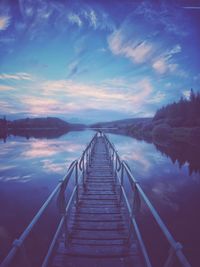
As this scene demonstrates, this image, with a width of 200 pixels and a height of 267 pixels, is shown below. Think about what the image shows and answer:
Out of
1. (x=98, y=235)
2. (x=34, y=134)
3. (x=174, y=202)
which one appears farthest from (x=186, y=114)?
(x=34, y=134)

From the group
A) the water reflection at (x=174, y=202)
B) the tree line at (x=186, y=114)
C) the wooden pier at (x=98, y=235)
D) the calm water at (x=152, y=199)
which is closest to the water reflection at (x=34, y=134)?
the tree line at (x=186, y=114)

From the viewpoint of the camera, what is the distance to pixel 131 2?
6164mm

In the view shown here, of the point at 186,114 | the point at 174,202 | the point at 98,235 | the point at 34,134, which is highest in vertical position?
the point at 186,114

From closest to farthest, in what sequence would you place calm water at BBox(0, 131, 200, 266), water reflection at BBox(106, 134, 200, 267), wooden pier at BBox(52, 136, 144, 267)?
1. wooden pier at BBox(52, 136, 144, 267)
2. water reflection at BBox(106, 134, 200, 267)
3. calm water at BBox(0, 131, 200, 266)

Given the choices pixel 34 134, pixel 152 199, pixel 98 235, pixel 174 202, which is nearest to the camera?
pixel 98 235

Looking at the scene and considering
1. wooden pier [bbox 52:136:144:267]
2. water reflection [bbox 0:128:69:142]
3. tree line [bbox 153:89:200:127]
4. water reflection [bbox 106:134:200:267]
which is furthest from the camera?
water reflection [bbox 0:128:69:142]

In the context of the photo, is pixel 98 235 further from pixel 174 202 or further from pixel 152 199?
pixel 174 202

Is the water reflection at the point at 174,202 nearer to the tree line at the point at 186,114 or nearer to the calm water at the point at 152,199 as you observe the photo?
the calm water at the point at 152,199

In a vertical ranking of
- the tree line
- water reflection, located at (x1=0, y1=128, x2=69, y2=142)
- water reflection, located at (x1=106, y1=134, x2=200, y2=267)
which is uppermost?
the tree line

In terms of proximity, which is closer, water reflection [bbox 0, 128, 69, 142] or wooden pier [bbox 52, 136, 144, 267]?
wooden pier [bbox 52, 136, 144, 267]

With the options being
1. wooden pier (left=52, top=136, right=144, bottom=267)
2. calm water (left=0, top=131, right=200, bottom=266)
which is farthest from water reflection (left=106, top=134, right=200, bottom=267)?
wooden pier (left=52, top=136, right=144, bottom=267)

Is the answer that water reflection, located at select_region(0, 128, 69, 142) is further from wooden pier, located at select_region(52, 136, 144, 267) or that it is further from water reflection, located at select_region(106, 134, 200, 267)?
wooden pier, located at select_region(52, 136, 144, 267)

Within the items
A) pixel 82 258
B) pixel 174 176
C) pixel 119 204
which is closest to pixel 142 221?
pixel 119 204

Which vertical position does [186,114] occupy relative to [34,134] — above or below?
above
